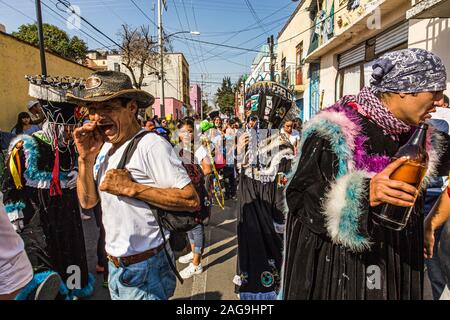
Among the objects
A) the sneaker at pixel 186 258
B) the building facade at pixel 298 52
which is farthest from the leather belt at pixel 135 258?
the building facade at pixel 298 52

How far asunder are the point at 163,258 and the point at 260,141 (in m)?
1.97

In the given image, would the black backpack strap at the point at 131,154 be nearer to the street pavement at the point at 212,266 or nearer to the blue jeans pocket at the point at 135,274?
the blue jeans pocket at the point at 135,274

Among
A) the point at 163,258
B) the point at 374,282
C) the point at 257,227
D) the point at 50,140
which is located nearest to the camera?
the point at 374,282

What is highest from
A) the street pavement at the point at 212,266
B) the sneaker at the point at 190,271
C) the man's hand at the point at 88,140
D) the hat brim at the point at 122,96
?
the hat brim at the point at 122,96

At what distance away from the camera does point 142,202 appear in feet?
5.75

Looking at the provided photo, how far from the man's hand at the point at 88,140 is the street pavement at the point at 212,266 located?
178 centimetres

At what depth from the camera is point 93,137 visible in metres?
1.91

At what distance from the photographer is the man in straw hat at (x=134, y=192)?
175 cm

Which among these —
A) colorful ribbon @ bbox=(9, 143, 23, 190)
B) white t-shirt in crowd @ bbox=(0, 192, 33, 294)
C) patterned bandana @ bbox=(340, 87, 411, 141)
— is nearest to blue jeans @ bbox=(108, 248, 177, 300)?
white t-shirt in crowd @ bbox=(0, 192, 33, 294)

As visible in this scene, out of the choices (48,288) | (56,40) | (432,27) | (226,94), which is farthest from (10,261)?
(226,94)

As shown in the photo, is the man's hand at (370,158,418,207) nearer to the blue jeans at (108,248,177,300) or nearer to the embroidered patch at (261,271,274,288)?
the blue jeans at (108,248,177,300)

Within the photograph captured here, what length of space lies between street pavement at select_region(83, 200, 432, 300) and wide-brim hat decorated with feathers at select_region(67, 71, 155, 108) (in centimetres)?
203

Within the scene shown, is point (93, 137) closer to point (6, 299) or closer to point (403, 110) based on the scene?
point (6, 299)

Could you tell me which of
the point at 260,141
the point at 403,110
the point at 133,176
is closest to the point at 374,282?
the point at 403,110
